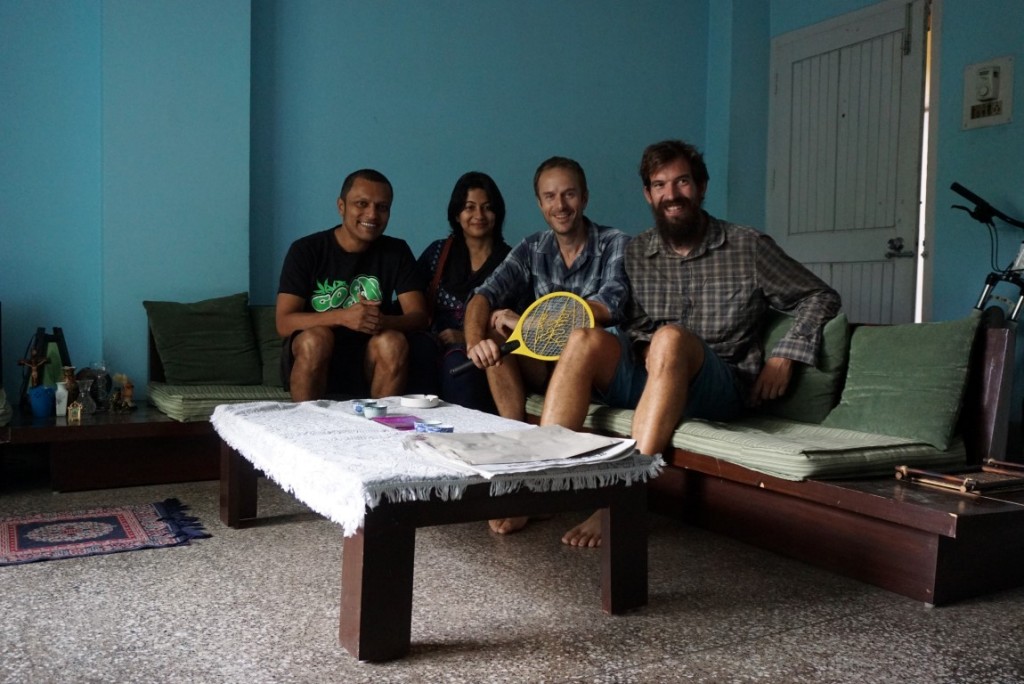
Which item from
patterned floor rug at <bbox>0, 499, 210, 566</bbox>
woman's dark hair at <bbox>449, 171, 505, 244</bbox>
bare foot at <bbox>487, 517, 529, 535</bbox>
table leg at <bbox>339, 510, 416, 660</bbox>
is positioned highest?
woman's dark hair at <bbox>449, 171, 505, 244</bbox>

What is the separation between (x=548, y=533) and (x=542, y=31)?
10.8 feet

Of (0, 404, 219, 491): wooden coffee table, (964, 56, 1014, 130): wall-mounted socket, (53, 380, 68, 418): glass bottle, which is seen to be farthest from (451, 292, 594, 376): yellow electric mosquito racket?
(964, 56, 1014, 130): wall-mounted socket

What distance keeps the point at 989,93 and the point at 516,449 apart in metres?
3.40

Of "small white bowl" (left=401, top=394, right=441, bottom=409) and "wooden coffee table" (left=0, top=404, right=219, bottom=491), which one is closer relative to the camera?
"small white bowl" (left=401, top=394, right=441, bottom=409)

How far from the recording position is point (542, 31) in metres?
5.03

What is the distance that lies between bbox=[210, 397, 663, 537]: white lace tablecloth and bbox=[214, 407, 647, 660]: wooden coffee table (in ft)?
0.07

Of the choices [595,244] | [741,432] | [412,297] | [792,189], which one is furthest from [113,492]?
[792,189]

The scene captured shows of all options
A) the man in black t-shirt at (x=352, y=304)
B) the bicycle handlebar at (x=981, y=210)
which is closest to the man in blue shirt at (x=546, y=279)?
the man in black t-shirt at (x=352, y=304)

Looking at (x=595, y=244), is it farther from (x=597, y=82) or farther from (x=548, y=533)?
(x=597, y=82)

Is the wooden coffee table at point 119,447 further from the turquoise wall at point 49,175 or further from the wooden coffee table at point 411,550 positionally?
the wooden coffee table at point 411,550

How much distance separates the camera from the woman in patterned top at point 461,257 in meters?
3.62

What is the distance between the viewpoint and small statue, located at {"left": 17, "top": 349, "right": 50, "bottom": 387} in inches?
141

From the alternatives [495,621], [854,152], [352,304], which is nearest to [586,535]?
[495,621]

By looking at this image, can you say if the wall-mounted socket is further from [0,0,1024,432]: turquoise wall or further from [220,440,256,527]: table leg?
[220,440,256,527]: table leg
